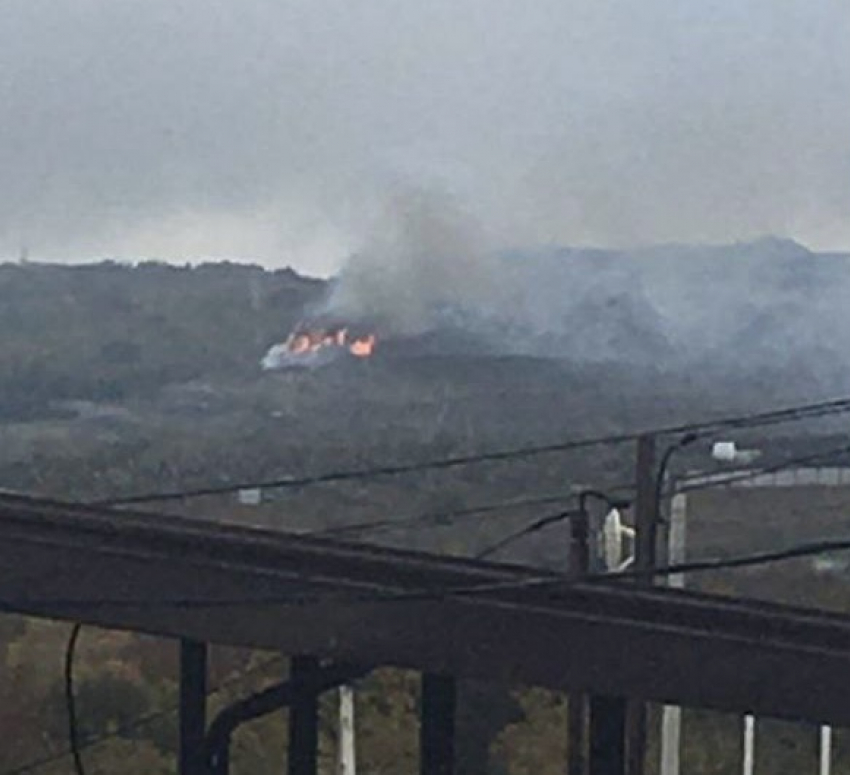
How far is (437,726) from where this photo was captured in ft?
25.9

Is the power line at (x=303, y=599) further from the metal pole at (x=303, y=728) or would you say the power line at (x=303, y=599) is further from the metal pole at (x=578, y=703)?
the metal pole at (x=578, y=703)

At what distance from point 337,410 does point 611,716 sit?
45.0m

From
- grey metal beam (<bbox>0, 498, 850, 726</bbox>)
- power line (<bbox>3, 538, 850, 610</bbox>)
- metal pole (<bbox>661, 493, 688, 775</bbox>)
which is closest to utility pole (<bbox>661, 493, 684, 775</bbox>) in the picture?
metal pole (<bbox>661, 493, 688, 775</bbox>)

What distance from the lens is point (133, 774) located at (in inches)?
1203

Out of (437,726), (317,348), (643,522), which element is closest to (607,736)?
(437,726)

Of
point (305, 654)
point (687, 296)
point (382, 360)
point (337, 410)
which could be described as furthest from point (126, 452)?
point (305, 654)

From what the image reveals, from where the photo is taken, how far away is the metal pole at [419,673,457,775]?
781 cm

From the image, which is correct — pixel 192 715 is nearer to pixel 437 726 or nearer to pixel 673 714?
pixel 437 726

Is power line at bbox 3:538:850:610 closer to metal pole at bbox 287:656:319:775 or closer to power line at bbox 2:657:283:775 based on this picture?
metal pole at bbox 287:656:319:775

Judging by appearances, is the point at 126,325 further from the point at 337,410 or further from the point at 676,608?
the point at 676,608

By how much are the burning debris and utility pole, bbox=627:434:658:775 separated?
1791 inches

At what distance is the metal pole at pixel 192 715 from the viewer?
26.0ft

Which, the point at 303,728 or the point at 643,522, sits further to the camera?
the point at 643,522

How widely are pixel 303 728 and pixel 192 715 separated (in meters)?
0.44
